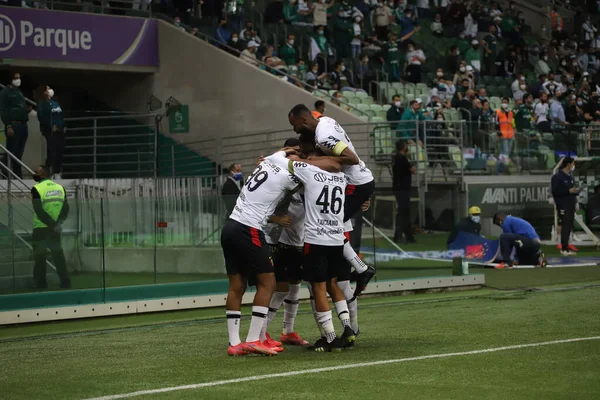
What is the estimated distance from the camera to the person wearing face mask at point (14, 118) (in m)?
21.7

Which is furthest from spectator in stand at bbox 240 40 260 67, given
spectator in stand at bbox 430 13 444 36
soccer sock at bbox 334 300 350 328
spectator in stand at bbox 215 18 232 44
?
soccer sock at bbox 334 300 350 328

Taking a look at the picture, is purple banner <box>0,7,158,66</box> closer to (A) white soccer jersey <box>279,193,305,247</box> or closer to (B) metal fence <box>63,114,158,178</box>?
(B) metal fence <box>63,114,158,178</box>

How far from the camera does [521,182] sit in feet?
88.0

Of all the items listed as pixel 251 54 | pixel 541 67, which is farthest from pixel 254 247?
pixel 541 67

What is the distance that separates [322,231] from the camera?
10477 mm

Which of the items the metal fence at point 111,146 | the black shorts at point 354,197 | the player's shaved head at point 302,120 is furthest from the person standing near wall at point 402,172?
the player's shaved head at point 302,120

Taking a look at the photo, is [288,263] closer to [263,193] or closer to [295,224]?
[295,224]

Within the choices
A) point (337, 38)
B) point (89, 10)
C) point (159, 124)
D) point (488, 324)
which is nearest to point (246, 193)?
point (488, 324)

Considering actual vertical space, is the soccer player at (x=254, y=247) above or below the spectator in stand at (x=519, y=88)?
below

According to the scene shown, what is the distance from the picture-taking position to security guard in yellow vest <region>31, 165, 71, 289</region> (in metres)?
14.2

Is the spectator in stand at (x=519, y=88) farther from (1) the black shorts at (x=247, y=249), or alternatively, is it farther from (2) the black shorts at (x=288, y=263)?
(1) the black shorts at (x=247, y=249)

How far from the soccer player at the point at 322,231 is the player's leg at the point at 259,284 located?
1.53ft

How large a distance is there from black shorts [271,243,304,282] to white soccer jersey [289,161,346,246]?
459 mm

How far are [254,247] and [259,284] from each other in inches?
13.7
